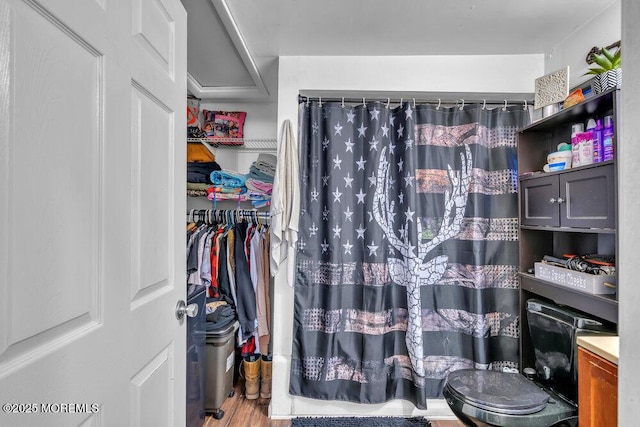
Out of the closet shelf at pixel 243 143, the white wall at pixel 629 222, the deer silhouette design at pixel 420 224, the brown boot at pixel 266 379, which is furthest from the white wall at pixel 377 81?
the white wall at pixel 629 222

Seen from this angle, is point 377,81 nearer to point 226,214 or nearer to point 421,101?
point 421,101

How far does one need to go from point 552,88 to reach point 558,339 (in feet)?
4.31

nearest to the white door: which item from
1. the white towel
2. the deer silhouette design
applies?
the white towel

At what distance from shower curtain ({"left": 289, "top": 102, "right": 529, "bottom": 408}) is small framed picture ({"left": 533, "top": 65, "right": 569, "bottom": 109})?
309 mm

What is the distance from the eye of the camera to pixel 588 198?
4.59ft

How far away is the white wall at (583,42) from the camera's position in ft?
5.04

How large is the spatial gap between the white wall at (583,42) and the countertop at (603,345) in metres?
1.33

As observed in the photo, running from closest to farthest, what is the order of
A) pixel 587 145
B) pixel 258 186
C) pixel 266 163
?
1. pixel 587 145
2. pixel 258 186
3. pixel 266 163

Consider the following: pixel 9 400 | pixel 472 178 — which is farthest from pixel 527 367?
pixel 9 400

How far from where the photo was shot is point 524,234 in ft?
6.13

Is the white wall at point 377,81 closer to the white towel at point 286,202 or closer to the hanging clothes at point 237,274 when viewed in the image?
the white towel at point 286,202

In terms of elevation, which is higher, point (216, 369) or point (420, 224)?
point (420, 224)

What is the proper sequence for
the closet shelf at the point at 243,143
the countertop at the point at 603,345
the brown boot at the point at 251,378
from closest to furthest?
the countertop at the point at 603,345, the brown boot at the point at 251,378, the closet shelf at the point at 243,143

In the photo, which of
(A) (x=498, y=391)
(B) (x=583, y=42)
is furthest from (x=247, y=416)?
(B) (x=583, y=42)
